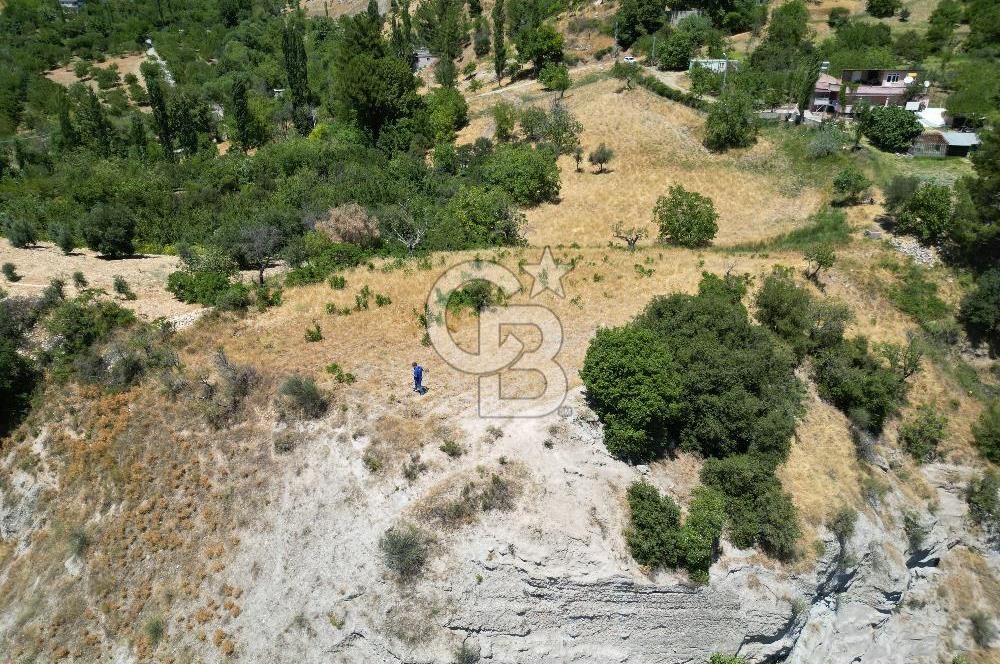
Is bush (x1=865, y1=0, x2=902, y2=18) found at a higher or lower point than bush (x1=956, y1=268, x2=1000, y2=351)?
higher

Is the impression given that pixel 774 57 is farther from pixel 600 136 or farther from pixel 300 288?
pixel 300 288

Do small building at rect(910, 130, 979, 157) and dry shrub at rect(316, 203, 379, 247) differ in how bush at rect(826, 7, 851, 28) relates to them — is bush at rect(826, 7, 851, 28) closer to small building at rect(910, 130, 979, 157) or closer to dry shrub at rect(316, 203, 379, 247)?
small building at rect(910, 130, 979, 157)

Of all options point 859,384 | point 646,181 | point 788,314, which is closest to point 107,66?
point 646,181

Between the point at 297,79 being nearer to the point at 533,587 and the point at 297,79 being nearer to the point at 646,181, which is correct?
the point at 646,181

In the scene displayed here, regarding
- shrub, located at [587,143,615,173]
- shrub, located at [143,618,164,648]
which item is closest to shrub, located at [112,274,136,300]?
shrub, located at [143,618,164,648]

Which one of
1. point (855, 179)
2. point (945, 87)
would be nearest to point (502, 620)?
point (855, 179)
